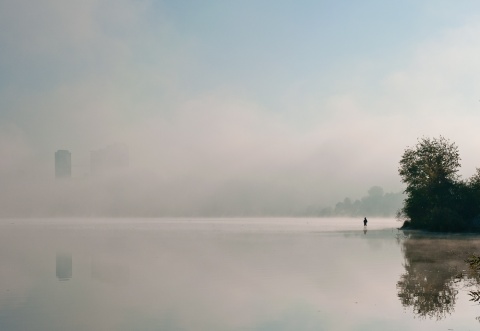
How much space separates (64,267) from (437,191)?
76.2 meters

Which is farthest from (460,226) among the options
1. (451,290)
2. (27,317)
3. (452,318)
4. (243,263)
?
(27,317)

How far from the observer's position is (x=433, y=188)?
100875 mm

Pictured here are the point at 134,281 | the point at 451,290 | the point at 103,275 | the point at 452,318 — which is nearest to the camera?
the point at 452,318

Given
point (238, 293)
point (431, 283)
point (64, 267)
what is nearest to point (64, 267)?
point (64, 267)

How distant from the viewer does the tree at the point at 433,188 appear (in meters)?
94.6

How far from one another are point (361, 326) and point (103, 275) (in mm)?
18779

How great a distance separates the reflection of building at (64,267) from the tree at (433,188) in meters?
65.7

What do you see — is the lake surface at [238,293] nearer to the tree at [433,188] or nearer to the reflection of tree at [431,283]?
the reflection of tree at [431,283]

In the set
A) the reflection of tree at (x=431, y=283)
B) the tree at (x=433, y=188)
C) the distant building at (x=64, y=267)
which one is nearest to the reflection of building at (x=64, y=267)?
the distant building at (x=64, y=267)

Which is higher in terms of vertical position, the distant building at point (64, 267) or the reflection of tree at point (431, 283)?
the distant building at point (64, 267)

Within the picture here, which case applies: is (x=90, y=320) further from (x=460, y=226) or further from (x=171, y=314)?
(x=460, y=226)

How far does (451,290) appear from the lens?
26.0 meters

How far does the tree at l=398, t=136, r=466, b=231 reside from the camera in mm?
94625

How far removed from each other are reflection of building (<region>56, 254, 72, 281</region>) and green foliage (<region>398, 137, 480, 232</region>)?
65.8 m
